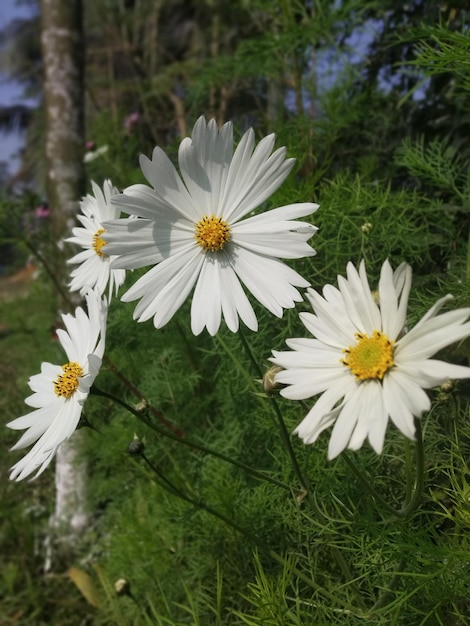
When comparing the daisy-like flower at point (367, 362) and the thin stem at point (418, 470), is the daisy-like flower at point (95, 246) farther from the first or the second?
the thin stem at point (418, 470)

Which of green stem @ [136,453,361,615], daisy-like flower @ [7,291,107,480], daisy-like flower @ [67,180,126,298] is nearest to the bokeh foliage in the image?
green stem @ [136,453,361,615]

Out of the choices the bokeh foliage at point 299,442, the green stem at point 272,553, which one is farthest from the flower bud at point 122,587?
the green stem at point 272,553

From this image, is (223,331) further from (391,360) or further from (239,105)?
(239,105)

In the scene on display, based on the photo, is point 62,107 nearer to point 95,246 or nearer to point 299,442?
point 95,246

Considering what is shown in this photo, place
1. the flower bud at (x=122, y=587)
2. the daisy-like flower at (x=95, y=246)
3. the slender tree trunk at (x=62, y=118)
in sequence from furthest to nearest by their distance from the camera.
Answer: the slender tree trunk at (x=62, y=118) < the flower bud at (x=122, y=587) < the daisy-like flower at (x=95, y=246)

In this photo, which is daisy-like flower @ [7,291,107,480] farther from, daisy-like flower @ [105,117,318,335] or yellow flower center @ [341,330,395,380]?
yellow flower center @ [341,330,395,380]

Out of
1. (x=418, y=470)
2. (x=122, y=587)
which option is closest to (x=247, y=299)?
(x=418, y=470)

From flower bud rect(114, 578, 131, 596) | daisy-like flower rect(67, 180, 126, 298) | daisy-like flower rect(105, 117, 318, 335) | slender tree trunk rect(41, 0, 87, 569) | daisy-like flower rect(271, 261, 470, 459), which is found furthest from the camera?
slender tree trunk rect(41, 0, 87, 569)
